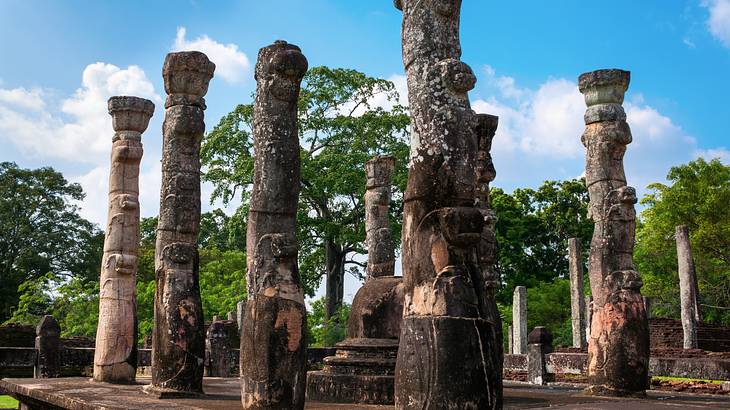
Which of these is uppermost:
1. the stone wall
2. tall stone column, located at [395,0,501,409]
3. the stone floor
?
tall stone column, located at [395,0,501,409]

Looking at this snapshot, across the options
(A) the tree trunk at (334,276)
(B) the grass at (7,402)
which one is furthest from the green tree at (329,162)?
(B) the grass at (7,402)

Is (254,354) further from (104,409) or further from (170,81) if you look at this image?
(170,81)

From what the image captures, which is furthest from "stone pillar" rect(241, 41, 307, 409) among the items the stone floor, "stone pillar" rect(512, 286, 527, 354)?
"stone pillar" rect(512, 286, 527, 354)

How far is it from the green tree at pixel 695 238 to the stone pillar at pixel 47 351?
2376 centimetres

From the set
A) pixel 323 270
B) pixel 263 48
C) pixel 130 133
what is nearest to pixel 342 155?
pixel 323 270

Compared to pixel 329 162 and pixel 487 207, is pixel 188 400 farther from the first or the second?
pixel 329 162

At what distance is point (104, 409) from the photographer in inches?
284

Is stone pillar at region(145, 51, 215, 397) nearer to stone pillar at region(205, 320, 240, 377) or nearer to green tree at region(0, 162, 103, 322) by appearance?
stone pillar at region(205, 320, 240, 377)

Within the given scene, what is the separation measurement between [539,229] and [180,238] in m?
31.5

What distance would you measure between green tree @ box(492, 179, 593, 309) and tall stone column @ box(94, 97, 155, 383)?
26778mm

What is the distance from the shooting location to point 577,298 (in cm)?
2367

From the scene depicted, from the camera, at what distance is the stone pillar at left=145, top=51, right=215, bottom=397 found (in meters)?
8.62

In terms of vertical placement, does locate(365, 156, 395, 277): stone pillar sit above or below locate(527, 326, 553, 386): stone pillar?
above

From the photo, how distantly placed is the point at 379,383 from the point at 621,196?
3.92m
